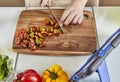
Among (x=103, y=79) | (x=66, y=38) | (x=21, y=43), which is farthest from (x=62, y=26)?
(x=103, y=79)

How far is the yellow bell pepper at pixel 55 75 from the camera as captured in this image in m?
0.83

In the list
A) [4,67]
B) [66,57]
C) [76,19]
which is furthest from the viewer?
[76,19]

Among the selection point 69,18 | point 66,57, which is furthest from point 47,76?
point 69,18

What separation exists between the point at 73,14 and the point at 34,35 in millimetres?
194

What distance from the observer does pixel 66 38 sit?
99 centimetres

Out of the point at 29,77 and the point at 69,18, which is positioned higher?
the point at 69,18

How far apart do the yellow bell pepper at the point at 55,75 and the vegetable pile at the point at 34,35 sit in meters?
0.13

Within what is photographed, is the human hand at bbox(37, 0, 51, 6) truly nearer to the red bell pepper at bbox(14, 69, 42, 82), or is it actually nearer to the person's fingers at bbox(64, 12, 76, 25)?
the person's fingers at bbox(64, 12, 76, 25)

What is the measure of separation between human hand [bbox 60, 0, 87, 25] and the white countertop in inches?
3.1

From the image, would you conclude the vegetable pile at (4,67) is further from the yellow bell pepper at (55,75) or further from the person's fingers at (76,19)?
the person's fingers at (76,19)

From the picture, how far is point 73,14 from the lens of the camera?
106 cm

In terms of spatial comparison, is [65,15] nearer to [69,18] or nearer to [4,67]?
[69,18]

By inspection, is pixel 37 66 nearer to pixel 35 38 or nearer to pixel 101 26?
pixel 35 38

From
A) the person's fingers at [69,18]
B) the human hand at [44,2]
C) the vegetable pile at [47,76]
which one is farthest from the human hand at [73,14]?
the vegetable pile at [47,76]
